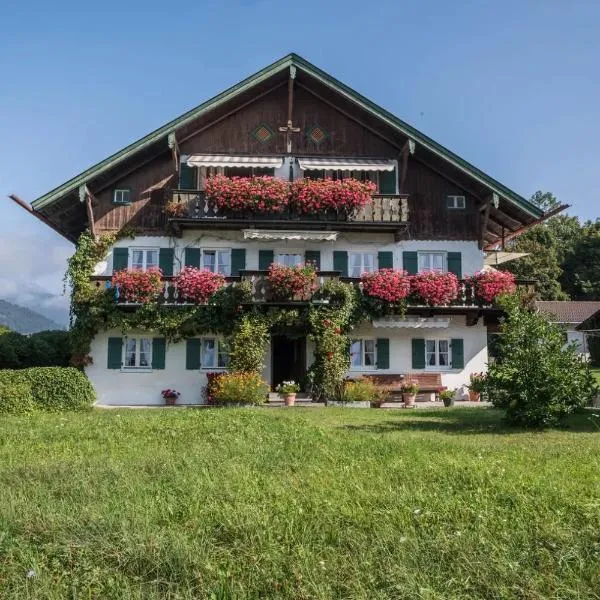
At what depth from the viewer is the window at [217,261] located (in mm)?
24422

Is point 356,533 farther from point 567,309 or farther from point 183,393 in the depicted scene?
point 567,309

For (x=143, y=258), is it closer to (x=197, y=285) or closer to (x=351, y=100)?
(x=197, y=285)

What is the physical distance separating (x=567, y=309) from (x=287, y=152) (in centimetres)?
3803

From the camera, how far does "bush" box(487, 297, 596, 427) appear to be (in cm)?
1257

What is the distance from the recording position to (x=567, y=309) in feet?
178

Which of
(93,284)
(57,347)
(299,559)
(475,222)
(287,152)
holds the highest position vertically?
Answer: (287,152)

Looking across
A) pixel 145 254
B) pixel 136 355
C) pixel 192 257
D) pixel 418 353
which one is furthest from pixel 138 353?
pixel 418 353

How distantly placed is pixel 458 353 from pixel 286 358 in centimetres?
692

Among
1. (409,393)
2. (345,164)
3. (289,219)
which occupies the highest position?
(345,164)

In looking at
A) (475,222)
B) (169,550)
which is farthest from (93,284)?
(169,550)

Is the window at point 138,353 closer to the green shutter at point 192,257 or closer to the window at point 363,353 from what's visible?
the green shutter at point 192,257

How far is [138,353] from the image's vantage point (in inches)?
931

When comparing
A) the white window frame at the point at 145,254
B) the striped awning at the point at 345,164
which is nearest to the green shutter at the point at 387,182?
the striped awning at the point at 345,164

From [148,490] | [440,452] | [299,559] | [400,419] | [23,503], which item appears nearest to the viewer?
[299,559]
